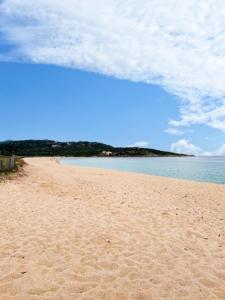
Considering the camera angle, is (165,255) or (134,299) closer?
(134,299)

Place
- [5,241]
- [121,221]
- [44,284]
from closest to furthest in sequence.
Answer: [44,284]
[5,241]
[121,221]

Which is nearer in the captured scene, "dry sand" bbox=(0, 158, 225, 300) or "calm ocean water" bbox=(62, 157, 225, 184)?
"dry sand" bbox=(0, 158, 225, 300)

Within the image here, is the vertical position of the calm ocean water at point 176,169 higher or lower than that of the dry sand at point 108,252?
higher

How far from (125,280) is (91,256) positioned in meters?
1.42

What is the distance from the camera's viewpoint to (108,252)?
7520 mm

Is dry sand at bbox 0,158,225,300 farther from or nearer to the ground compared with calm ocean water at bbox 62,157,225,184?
nearer to the ground

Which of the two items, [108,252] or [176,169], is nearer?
[108,252]

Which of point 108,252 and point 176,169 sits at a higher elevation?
point 176,169

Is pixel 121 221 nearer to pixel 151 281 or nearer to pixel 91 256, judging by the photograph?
pixel 91 256

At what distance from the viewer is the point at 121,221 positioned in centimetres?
1087

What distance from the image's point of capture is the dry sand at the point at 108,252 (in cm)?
562

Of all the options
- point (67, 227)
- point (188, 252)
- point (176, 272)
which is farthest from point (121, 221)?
point (176, 272)

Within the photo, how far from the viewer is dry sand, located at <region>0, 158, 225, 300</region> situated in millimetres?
5617

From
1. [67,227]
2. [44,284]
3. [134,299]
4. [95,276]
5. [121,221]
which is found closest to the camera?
[134,299]
